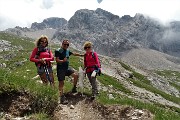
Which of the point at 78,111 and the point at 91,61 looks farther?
the point at 91,61

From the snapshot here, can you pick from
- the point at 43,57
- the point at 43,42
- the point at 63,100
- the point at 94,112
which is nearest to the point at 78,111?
the point at 94,112

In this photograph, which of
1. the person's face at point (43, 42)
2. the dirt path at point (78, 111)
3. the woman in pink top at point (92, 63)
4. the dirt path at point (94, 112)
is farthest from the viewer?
the woman in pink top at point (92, 63)

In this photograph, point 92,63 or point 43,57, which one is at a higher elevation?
point 43,57

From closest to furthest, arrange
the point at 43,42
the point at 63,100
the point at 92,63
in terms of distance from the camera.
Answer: the point at 63,100
the point at 43,42
the point at 92,63

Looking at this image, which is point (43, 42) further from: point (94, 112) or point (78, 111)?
→ point (94, 112)

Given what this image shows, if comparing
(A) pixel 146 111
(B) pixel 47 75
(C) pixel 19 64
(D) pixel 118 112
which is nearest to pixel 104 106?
(D) pixel 118 112

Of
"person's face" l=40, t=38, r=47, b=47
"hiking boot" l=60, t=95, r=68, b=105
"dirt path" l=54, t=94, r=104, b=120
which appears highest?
"person's face" l=40, t=38, r=47, b=47

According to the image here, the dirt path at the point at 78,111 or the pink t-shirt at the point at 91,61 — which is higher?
the pink t-shirt at the point at 91,61

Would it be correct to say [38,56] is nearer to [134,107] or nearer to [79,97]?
[79,97]

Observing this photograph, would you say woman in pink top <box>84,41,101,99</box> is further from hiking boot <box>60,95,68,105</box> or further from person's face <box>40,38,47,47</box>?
person's face <box>40,38,47,47</box>

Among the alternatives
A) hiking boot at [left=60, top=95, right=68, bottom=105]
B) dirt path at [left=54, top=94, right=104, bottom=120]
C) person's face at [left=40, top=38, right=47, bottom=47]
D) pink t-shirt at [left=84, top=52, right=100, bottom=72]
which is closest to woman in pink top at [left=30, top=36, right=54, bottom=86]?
person's face at [left=40, top=38, right=47, bottom=47]

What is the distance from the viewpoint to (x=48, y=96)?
1360 cm

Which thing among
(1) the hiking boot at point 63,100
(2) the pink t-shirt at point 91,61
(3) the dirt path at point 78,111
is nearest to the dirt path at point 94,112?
(3) the dirt path at point 78,111

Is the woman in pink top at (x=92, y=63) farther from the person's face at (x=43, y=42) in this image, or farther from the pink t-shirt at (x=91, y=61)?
the person's face at (x=43, y=42)
